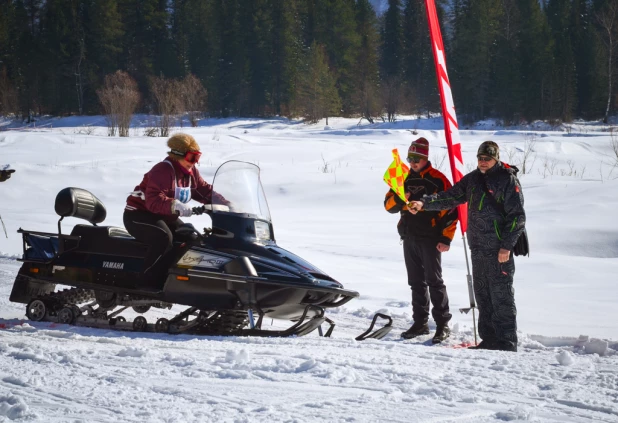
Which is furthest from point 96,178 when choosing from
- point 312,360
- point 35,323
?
point 312,360

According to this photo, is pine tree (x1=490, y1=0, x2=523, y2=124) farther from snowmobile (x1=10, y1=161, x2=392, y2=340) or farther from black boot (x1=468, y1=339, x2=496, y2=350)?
snowmobile (x1=10, y1=161, x2=392, y2=340)

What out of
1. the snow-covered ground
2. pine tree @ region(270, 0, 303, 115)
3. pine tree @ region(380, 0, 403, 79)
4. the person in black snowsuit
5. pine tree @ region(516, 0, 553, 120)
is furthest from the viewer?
pine tree @ region(380, 0, 403, 79)

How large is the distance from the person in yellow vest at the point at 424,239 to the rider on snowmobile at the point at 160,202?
1481 mm

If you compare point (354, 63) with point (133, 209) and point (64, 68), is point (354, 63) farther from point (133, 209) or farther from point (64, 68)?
point (133, 209)

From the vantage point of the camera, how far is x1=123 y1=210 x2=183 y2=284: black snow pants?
17.5 feet

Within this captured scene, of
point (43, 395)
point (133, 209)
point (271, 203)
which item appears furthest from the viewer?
point (271, 203)

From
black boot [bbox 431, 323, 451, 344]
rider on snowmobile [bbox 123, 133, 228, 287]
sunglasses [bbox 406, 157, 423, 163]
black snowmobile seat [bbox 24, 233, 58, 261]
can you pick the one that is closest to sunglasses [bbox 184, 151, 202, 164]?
rider on snowmobile [bbox 123, 133, 228, 287]

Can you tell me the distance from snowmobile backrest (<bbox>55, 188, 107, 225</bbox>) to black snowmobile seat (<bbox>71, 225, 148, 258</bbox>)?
16 cm

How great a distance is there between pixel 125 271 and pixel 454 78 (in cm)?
4183

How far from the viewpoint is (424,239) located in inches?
221

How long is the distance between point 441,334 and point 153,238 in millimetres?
2334

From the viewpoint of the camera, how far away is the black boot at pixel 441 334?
5477 mm

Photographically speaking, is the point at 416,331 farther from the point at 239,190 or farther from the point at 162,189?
the point at 162,189

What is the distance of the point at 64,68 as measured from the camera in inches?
1972
